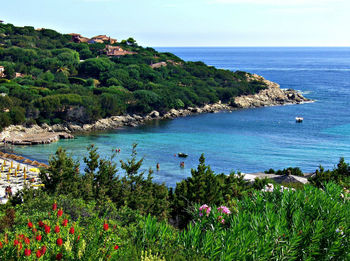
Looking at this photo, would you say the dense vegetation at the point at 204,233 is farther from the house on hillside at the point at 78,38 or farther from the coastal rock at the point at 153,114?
the house on hillside at the point at 78,38

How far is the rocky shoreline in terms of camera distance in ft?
172

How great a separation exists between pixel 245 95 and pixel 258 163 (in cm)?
5011

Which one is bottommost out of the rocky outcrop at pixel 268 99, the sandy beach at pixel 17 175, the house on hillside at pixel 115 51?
the sandy beach at pixel 17 175

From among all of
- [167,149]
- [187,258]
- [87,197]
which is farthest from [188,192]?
[167,149]

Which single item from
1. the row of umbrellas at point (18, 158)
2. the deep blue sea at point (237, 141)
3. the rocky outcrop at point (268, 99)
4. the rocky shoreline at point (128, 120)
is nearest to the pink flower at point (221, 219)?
the deep blue sea at point (237, 141)

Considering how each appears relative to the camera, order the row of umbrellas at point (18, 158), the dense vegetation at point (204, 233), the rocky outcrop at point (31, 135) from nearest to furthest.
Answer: the dense vegetation at point (204, 233)
the row of umbrellas at point (18, 158)
the rocky outcrop at point (31, 135)

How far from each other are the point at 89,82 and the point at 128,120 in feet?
65.1

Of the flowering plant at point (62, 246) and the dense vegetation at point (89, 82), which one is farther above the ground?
the dense vegetation at point (89, 82)

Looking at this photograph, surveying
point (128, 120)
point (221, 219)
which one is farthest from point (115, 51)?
point (221, 219)

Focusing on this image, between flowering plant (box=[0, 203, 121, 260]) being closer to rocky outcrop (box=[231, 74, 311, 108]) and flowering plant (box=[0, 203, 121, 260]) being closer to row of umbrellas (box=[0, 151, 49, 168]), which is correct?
row of umbrellas (box=[0, 151, 49, 168])

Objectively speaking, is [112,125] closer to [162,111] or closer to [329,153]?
[162,111]

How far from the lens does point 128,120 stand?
2657 inches

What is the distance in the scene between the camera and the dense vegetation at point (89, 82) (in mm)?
61031

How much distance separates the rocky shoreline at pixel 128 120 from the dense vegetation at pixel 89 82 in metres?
1.35
